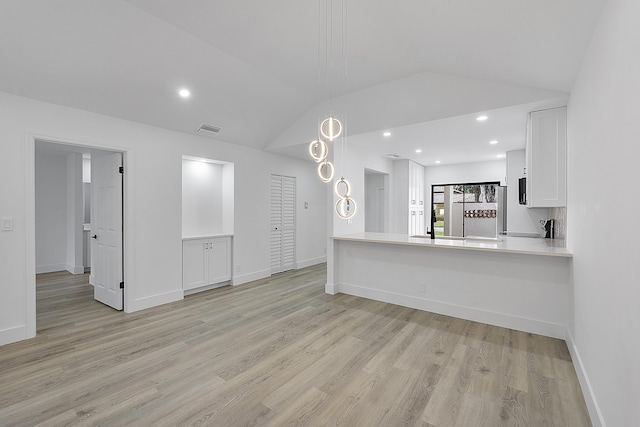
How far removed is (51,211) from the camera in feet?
20.7

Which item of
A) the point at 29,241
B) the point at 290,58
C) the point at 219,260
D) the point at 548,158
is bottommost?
the point at 219,260

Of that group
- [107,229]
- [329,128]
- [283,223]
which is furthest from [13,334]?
[283,223]

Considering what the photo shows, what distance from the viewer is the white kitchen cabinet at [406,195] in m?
6.59

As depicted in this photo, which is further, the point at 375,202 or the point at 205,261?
the point at 375,202

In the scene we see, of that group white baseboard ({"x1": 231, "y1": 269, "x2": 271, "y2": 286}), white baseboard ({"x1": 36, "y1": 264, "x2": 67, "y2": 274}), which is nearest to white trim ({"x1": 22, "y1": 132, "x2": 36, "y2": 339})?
white baseboard ({"x1": 231, "y1": 269, "x2": 271, "y2": 286})

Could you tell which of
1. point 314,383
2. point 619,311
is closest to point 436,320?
point 314,383

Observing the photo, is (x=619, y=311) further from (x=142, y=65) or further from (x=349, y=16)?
(x=142, y=65)

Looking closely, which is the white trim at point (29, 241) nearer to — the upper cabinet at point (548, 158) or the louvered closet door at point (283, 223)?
A: the louvered closet door at point (283, 223)

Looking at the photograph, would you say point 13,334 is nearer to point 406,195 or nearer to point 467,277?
point 467,277

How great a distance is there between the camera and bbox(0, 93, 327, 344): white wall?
3029mm

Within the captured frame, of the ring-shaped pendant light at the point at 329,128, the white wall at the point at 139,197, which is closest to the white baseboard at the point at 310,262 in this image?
the white wall at the point at 139,197

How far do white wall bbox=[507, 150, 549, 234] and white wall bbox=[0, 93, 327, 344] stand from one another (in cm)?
423

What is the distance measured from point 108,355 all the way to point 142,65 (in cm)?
297

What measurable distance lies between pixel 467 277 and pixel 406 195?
3201 mm
